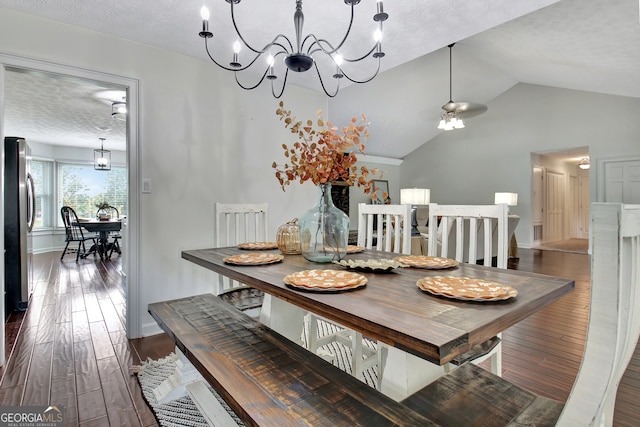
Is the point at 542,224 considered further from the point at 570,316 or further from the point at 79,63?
the point at 79,63

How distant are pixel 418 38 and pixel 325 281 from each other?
2.28 metres

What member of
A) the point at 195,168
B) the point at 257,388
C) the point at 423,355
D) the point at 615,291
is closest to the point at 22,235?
the point at 195,168

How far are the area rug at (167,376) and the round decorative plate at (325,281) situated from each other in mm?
850

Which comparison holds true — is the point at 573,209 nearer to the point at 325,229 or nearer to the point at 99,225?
the point at 325,229

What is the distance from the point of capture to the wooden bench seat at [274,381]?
85 centimetres

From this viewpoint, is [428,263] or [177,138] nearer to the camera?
[428,263]

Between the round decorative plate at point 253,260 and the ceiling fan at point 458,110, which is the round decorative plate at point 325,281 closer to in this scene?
the round decorative plate at point 253,260

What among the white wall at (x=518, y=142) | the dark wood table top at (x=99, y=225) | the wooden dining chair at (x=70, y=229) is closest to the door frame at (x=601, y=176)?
the white wall at (x=518, y=142)

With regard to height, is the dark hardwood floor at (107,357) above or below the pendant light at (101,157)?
below

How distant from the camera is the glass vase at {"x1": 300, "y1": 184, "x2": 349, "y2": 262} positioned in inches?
58.9

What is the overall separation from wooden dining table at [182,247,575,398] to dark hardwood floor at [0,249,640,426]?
37.7 inches

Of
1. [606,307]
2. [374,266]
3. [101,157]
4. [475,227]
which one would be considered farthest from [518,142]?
[101,157]

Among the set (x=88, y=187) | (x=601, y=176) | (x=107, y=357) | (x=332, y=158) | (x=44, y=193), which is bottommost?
(x=107, y=357)

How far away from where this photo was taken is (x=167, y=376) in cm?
188
